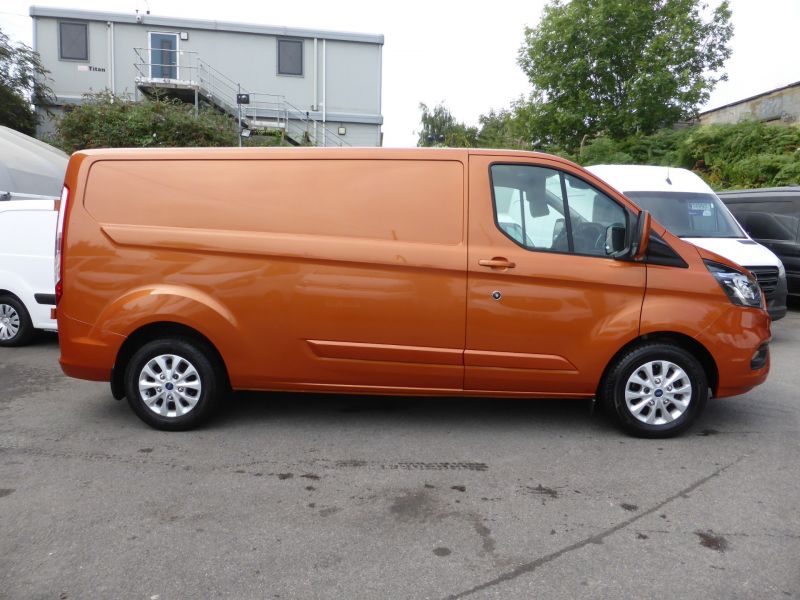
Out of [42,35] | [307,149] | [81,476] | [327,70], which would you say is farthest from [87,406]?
[42,35]

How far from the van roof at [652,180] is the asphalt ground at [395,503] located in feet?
12.9

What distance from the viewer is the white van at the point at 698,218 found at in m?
7.81

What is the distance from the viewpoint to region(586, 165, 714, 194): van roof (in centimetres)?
861

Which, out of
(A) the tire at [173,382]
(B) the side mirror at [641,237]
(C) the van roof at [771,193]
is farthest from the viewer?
(C) the van roof at [771,193]

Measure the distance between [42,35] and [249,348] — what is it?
80.1 ft

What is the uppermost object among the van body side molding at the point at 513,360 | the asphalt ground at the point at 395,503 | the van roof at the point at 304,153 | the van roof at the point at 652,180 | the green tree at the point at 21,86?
the green tree at the point at 21,86

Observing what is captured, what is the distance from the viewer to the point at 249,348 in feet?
15.2

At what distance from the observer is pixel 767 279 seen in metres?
7.79

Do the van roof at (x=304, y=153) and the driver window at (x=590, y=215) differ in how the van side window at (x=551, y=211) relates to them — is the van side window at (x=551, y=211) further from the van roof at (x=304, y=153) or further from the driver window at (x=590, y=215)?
the van roof at (x=304, y=153)

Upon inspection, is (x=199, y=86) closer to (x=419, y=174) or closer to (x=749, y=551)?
(x=419, y=174)

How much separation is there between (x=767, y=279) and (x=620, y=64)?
696 inches

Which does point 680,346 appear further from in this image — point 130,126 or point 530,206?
point 130,126

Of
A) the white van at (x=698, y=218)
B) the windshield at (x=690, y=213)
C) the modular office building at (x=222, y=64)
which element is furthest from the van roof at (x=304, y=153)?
the modular office building at (x=222, y=64)

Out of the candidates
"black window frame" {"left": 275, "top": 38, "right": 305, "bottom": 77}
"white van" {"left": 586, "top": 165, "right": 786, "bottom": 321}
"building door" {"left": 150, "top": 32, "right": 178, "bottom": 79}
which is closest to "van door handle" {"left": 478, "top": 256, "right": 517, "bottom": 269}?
"white van" {"left": 586, "top": 165, "right": 786, "bottom": 321}
